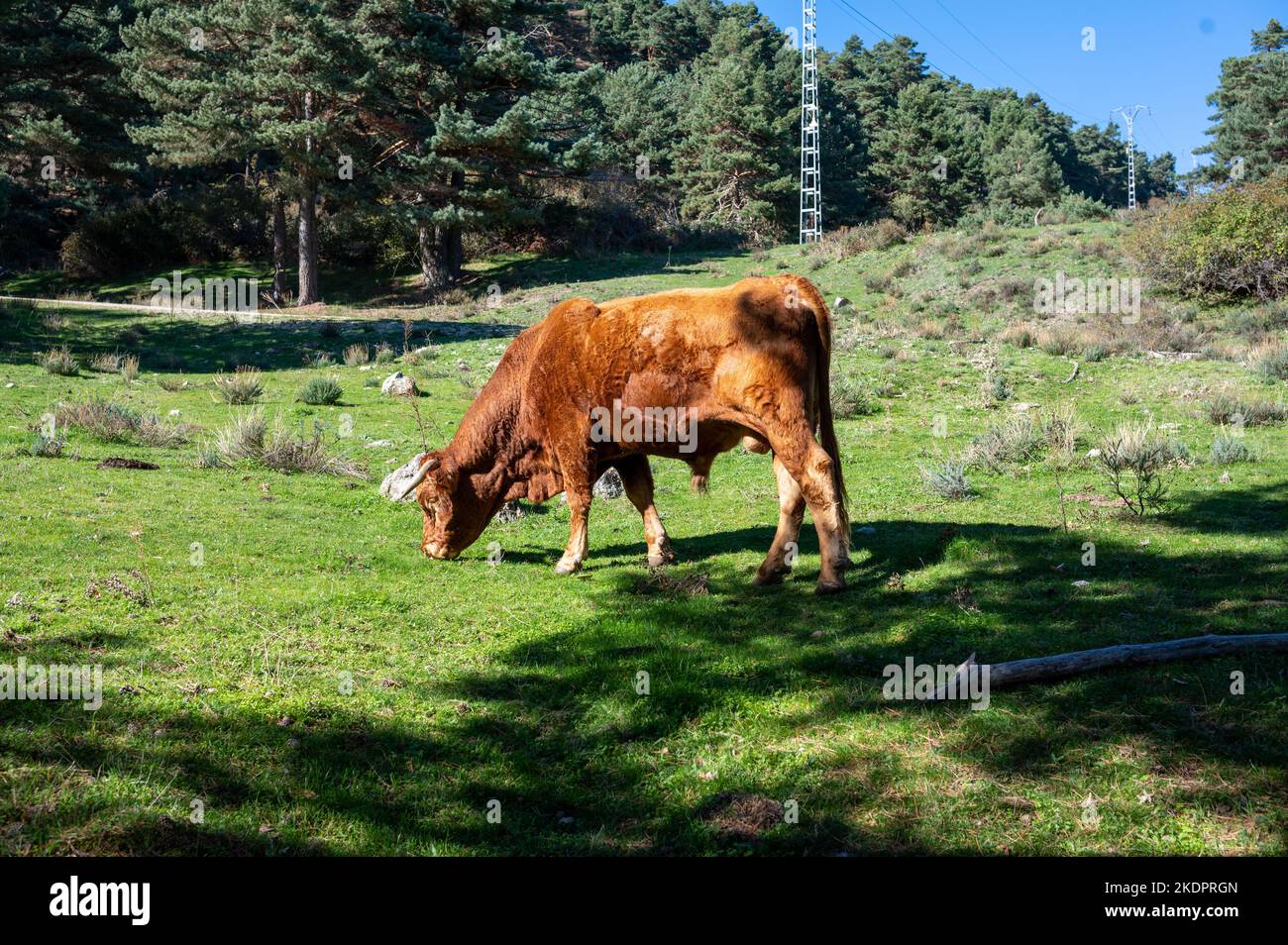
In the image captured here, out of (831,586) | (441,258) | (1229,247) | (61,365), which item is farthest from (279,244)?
A: (831,586)

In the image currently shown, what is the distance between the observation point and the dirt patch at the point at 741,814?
4.54 meters

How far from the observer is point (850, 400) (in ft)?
60.7

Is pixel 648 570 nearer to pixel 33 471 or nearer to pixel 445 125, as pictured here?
pixel 33 471

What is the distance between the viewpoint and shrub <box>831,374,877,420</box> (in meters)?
18.4

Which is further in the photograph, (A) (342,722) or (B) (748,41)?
(B) (748,41)

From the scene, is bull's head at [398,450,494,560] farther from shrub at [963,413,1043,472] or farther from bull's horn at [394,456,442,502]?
shrub at [963,413,1043,472]

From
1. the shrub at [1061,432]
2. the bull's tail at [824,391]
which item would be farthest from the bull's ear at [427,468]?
the shrub at [1061,432]

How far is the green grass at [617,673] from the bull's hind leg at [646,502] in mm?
239

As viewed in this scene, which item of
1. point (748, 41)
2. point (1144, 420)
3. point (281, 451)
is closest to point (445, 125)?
point (281, 451)

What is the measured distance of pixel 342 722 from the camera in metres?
5.55

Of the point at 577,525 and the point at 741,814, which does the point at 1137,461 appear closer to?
the point at 577,525

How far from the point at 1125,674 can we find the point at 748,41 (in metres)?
80.7

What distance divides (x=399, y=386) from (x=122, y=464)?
24.2ft
